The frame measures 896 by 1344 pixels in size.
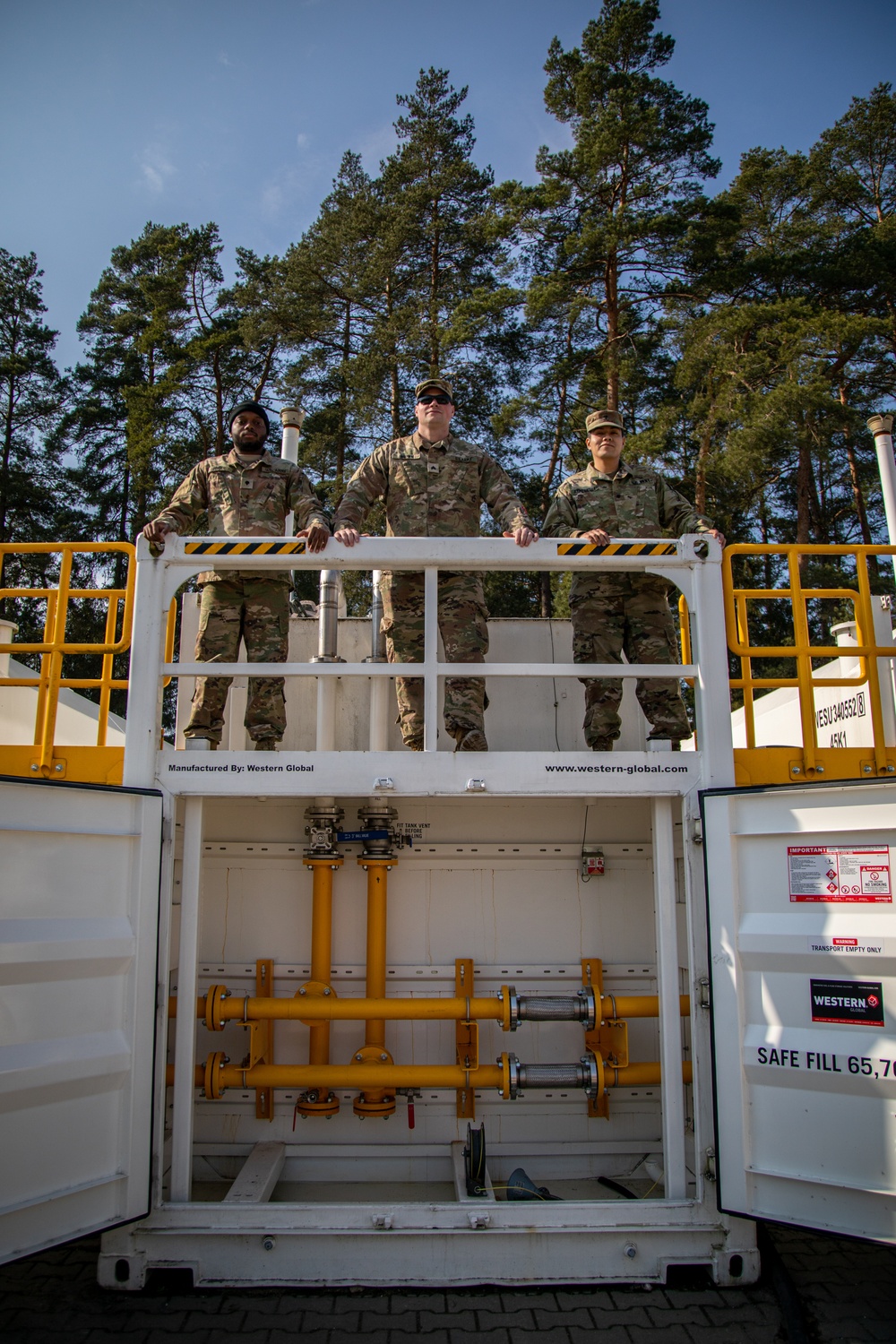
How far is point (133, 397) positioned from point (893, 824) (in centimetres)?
2418

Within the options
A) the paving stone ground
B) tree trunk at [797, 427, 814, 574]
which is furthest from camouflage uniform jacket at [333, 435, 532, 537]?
tree trunk at [797, 427, 814, 574]

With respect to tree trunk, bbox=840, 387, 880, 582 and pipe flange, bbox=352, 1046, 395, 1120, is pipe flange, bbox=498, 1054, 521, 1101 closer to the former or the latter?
pipe flange, bbox=352, 1046, 395, 1120

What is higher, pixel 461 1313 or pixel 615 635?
pixel 615 635

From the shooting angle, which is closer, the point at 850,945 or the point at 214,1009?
the point at 850,945

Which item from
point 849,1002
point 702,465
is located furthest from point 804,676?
point 702,465

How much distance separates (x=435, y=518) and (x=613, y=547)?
1089 mm

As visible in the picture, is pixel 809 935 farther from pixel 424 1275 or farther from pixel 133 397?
pixel 133 397

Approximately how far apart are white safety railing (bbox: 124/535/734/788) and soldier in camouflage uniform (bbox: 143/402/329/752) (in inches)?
6.7

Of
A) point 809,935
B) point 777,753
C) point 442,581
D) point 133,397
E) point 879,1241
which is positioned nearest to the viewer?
point 879,1241

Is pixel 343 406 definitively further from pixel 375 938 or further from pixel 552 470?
pixel 375 938

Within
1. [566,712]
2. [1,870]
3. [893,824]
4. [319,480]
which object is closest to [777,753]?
→ [893,824]

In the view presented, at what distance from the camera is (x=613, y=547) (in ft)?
13.2

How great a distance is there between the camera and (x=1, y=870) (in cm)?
312

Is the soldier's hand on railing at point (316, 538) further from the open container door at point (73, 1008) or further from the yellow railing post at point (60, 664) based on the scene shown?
the open container door at point (73, 1008)
